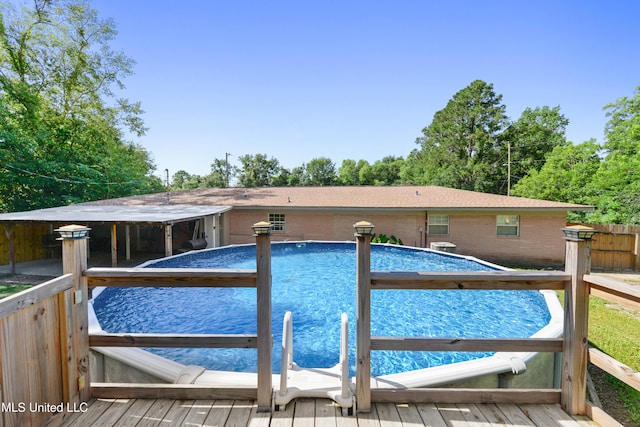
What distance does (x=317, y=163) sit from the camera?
161ft

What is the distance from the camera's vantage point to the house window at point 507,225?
41.9 ft

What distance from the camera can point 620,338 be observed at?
16.6 feet

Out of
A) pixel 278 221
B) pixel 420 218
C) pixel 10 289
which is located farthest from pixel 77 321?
pixel 420 218

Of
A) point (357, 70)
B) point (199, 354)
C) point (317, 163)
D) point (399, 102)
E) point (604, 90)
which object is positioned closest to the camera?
point (199, 354)

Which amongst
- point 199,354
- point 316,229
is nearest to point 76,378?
point 199,354

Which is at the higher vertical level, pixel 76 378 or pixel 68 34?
pixel 68 34

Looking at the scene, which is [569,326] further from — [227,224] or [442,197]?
[227,224]

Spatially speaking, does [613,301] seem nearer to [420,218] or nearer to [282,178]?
[420,218]

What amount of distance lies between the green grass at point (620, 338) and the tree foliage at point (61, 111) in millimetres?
22360

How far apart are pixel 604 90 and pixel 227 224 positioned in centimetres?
3002

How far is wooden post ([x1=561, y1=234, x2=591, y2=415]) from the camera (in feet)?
6.77

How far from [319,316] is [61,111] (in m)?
24.0

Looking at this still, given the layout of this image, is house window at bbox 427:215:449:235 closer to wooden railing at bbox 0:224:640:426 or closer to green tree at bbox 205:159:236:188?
wooden railing at bbox 0:224:640:426

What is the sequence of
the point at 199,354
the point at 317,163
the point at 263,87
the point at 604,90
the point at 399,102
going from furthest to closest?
the point at 317,163, the point at 604,90, the point at 399,102, the point at 263,87, the point at 199,354
